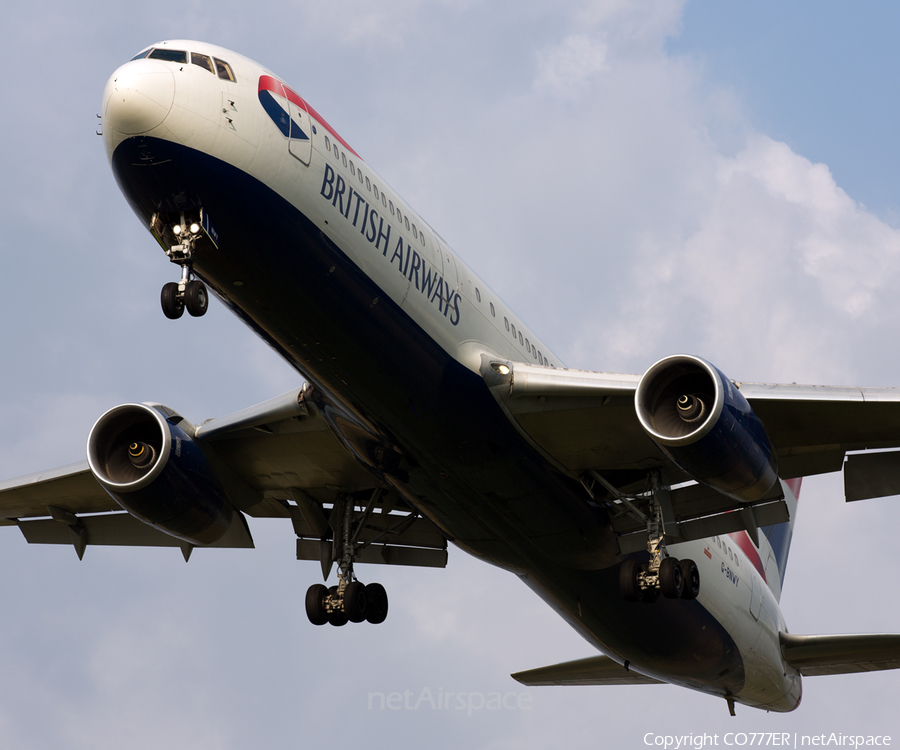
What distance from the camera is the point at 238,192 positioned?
14438 mm

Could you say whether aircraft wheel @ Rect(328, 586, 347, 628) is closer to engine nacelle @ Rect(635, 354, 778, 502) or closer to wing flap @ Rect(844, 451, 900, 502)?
engine nacelle @ Rect(635, 354, 778, 502)

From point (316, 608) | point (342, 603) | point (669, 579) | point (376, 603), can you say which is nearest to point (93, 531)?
point (316, 608)

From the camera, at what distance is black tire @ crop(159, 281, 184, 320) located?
1411 cm

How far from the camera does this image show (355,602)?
67.9ft

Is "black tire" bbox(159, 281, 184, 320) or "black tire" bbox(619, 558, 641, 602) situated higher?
"black tire" bbox(159, 281, 184, 320)

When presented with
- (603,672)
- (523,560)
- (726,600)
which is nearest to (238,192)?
(523,560)

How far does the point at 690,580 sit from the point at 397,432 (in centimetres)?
557

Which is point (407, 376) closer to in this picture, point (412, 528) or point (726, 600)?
point (412, 528)

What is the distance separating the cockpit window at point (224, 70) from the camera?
48.0 feet

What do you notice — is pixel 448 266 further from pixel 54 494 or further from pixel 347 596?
pixel 54 494

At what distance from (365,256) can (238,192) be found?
2031mm

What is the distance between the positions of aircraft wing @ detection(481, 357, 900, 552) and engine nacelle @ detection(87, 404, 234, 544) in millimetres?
5899

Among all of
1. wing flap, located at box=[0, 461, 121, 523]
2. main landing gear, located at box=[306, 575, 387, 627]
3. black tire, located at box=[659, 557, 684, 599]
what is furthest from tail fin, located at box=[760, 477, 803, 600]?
wing flap, located at box=[0, 461, 121, 523]

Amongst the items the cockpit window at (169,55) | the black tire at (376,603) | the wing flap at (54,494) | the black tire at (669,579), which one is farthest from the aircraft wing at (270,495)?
the cockpit window at (169,55)
